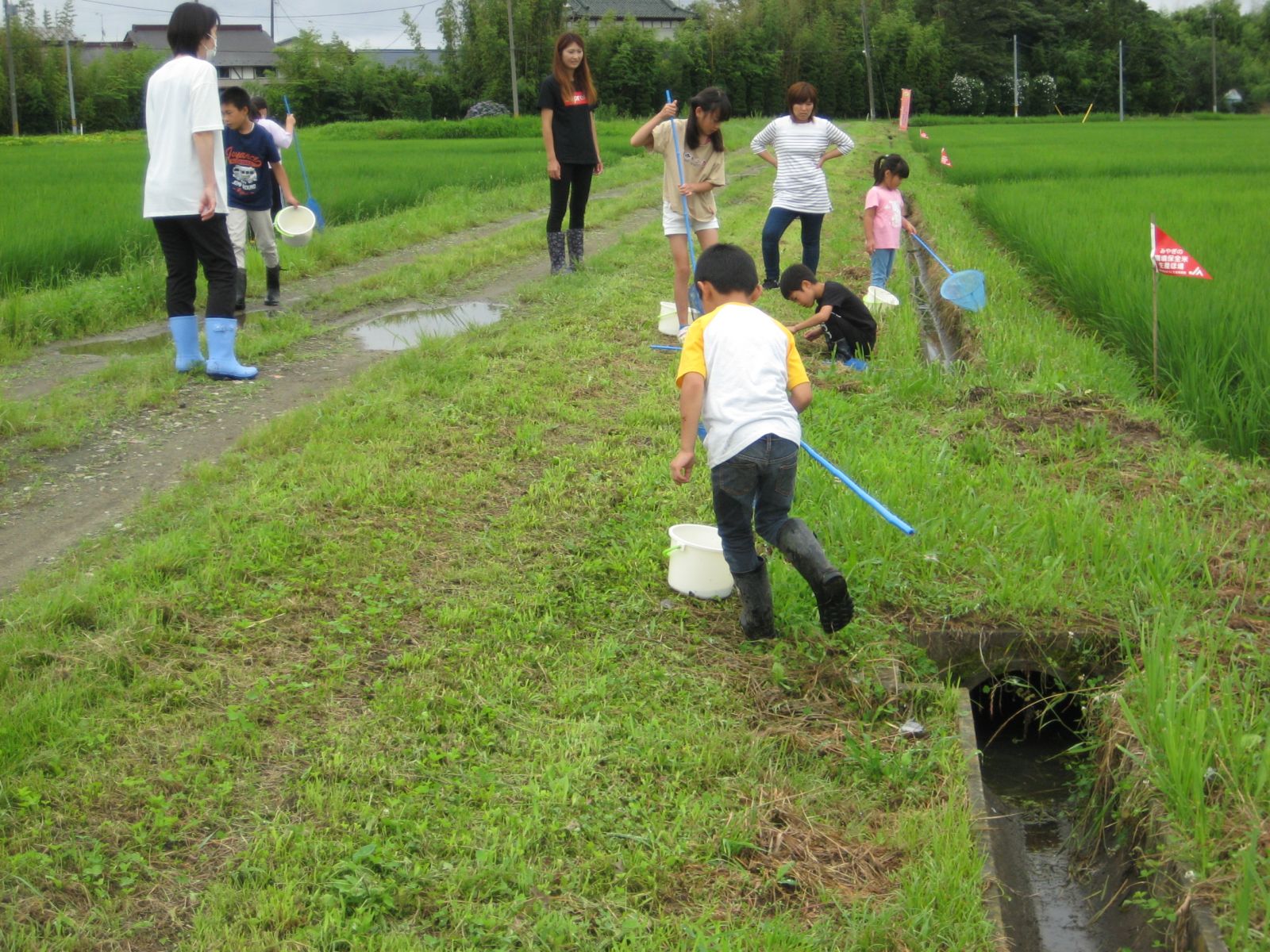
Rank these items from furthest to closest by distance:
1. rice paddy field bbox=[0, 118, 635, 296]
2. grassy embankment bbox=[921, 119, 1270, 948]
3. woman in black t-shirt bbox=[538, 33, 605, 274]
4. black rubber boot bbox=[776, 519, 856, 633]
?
rice paddy field bbox=[0, 118, 635, 296]
woman in black t-shirt bbox=[538, 33, 605, 274]
black rubber boot bbox=[776, 519, 856, 633]
grassy embankment bbox=[921, 119, 1270, 948]

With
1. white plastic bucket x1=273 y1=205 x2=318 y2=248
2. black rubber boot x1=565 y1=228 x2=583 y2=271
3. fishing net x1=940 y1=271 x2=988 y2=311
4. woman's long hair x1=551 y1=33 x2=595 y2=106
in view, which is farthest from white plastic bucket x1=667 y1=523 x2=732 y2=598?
white plastic bucket x1=273 y1=205 x2=318 y2=248

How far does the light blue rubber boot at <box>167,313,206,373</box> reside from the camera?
18.8ft

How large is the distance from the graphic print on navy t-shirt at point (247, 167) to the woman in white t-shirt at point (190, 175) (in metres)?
1.52

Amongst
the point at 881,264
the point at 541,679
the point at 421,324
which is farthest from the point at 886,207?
the point at 541,679

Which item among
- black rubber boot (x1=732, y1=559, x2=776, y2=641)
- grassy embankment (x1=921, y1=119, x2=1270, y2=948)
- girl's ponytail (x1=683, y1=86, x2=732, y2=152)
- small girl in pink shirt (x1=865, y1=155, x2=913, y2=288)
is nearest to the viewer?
grassy embankment (x1=921, y1=119, x2=1270, y2=948)

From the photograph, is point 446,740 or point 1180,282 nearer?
point 446,740

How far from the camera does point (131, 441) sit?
4.83 metres

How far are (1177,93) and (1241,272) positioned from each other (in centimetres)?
5714

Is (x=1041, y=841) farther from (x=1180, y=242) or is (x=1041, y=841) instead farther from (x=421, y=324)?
(x=1180, y=242)

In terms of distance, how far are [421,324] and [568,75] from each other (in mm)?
2080

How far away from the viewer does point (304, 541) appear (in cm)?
379

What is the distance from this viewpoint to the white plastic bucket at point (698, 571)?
3.63 m

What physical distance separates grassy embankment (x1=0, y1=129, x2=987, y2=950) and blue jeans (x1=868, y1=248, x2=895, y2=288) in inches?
159

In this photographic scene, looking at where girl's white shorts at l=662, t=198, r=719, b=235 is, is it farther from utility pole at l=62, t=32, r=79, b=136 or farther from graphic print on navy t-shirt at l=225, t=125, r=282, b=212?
utility pole at l=62, t=32, r=79, b=136
